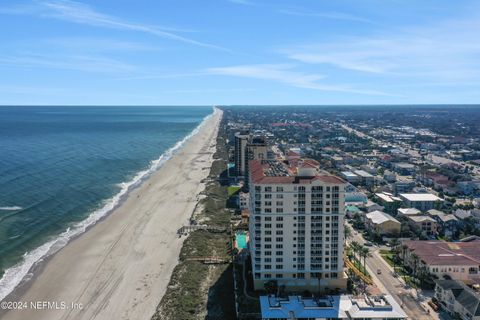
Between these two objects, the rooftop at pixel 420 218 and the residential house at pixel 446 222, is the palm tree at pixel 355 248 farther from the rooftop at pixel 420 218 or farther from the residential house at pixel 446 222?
the residential house at pixel 446 222

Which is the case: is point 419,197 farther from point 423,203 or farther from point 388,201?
point 388,201

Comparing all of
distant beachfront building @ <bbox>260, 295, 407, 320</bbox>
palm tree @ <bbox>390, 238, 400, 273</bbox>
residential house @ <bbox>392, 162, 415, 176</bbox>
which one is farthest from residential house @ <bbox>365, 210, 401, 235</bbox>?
residential house @ <bbox>392, 162, 415, 176</bbox>

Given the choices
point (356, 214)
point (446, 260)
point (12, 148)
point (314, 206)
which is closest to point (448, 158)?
point (356, 214)

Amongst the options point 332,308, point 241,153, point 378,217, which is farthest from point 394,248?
point 241,153

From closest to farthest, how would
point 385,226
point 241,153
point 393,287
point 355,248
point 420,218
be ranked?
point 393,287 < point 355,248 < point 385,226 < point 420,218 < point 241,153

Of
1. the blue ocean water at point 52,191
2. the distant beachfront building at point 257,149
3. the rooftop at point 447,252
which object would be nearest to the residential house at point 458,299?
the rooftop at point 447,252
